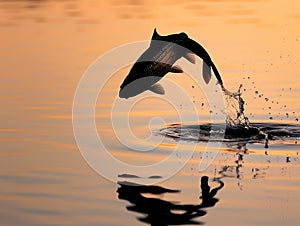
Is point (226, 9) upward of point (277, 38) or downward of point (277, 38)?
upward

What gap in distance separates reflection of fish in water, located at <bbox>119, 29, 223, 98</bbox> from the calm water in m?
0.89

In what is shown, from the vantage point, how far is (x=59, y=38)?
2258 cm

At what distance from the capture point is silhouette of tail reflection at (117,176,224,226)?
9.39m

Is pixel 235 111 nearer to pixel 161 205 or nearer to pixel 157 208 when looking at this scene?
pixel 161 205

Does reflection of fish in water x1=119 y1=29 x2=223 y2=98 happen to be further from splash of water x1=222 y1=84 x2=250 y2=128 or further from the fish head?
splash of water x1=222 y1=84 x2=250 y2=128

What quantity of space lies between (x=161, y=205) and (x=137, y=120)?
4486 mm

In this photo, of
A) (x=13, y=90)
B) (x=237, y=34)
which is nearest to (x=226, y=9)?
(x=237, y=34)

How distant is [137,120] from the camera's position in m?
14.3

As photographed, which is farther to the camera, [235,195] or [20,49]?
[20,49]

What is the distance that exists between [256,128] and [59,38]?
9612 mm

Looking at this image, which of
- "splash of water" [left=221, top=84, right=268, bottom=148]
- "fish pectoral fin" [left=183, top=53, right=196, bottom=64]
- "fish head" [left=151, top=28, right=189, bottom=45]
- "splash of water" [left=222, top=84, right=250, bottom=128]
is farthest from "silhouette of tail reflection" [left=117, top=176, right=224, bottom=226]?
"splash of water" [left=222, top=84, right=250, bottom=128]

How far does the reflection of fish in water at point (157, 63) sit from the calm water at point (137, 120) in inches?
35.1

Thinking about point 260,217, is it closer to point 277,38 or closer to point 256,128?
point 256,128

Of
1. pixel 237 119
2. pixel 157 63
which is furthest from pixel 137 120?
pixel 157 63
